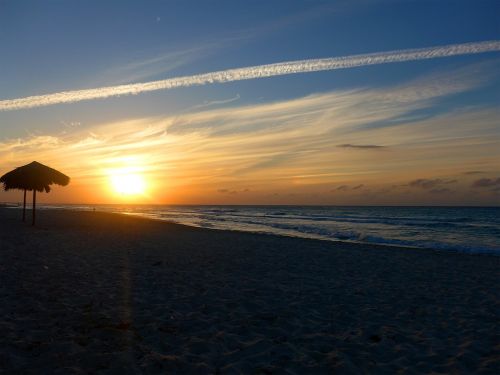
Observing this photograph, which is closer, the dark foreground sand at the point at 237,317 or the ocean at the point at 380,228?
the dark foreground sand at the point at 237,317

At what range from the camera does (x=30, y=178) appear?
2245 centimetres

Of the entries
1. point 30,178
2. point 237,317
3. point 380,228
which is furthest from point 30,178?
point 380,228

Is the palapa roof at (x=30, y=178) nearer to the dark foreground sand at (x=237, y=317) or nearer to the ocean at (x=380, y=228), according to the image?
the dark foreground sand at (x=237, y=317)

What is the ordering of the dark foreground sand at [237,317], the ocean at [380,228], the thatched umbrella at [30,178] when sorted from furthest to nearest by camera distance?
the ocean at [380,228], the thatched umbrella at [30,178], the dark foreground sand at [237,317]

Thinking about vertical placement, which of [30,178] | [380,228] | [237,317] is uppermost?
[30,178]

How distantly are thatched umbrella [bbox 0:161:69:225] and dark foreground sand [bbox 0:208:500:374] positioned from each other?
1120cm

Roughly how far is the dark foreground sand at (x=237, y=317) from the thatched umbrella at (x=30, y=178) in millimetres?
11196

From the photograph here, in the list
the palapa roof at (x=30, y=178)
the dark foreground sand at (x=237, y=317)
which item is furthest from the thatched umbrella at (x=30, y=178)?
the dark foreground sand at (x=237, y=317)

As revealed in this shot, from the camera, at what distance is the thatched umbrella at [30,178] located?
73.8 ft

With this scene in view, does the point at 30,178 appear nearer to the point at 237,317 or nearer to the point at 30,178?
the point at 30,178

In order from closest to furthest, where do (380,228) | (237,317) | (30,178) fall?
(237,317) → (30,178) → (380,228)

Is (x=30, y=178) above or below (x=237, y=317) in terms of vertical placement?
above

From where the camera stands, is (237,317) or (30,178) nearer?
(237,317)

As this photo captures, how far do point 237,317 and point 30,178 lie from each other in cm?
2019
